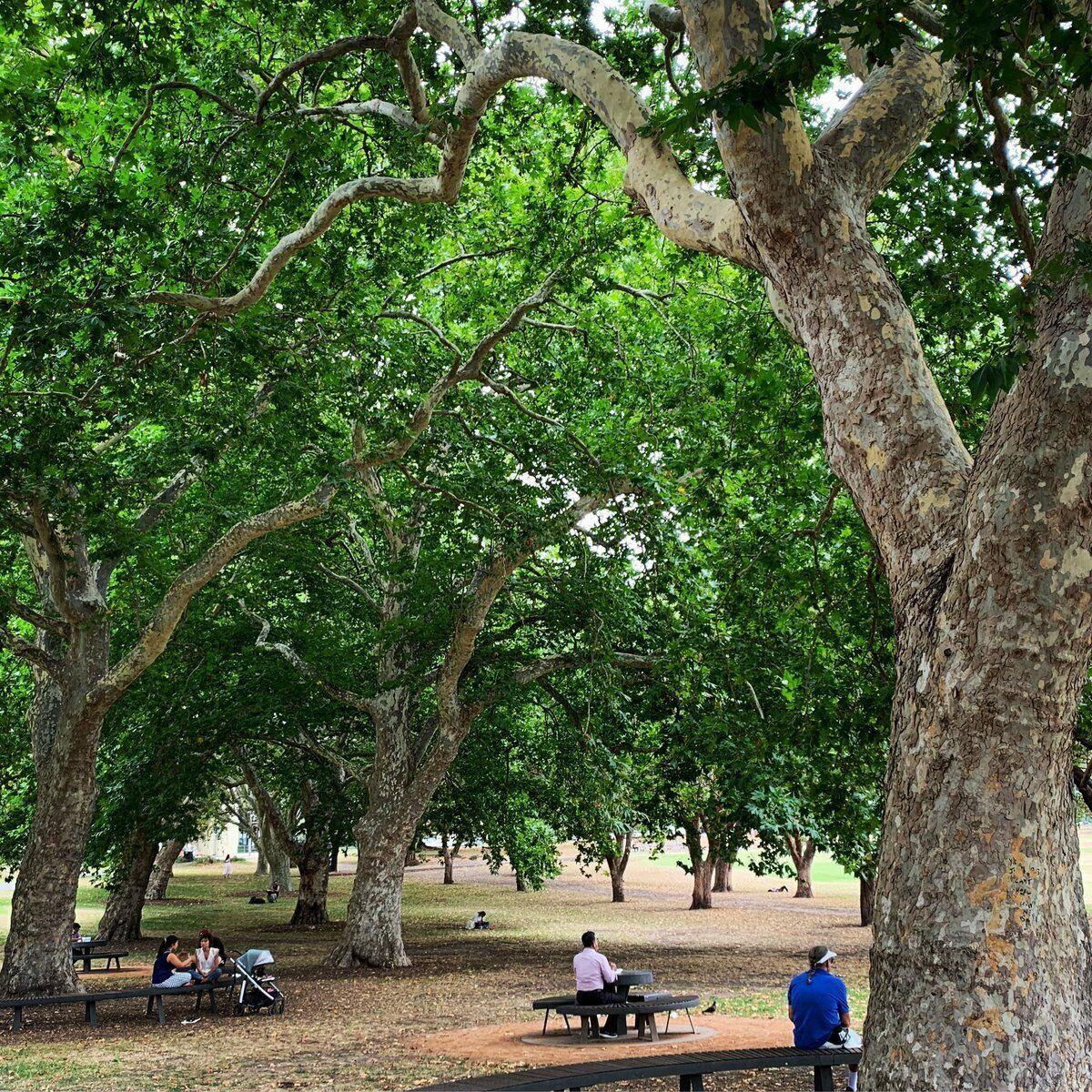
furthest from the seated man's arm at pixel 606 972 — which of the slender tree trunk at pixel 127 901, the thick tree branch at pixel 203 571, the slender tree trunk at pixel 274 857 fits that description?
the slender tree trunk at pixel 274 857

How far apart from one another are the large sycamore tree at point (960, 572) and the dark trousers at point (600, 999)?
24.4 feet

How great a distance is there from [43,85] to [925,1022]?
483 inches

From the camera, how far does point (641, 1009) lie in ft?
33.4

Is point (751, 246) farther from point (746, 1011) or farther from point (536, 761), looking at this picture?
point (536, 761)

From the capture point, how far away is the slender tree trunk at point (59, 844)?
13.0 meters

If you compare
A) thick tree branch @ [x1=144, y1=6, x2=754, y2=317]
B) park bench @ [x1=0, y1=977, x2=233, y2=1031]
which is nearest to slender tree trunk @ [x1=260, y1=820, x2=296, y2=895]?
park bench @ [x1=0, y1=977, x2=233, y2=1031]

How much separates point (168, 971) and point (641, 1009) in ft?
21.4

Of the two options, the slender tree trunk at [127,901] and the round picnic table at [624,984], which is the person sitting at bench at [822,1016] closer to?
the round picnic table at [624,984]

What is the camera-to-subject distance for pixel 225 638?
1772cm

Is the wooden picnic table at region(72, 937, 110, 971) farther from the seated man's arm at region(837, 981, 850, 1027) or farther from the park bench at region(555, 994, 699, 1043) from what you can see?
the seated man's arm at region(837, 981, 850, 1027)

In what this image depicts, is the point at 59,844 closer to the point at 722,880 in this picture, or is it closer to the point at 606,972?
the point at 606,972

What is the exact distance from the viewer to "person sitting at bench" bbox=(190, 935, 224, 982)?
13.5 meters

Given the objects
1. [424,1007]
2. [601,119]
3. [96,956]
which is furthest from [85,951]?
[601,119]

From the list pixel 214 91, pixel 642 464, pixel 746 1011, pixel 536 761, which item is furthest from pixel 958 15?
pixel 536 761
